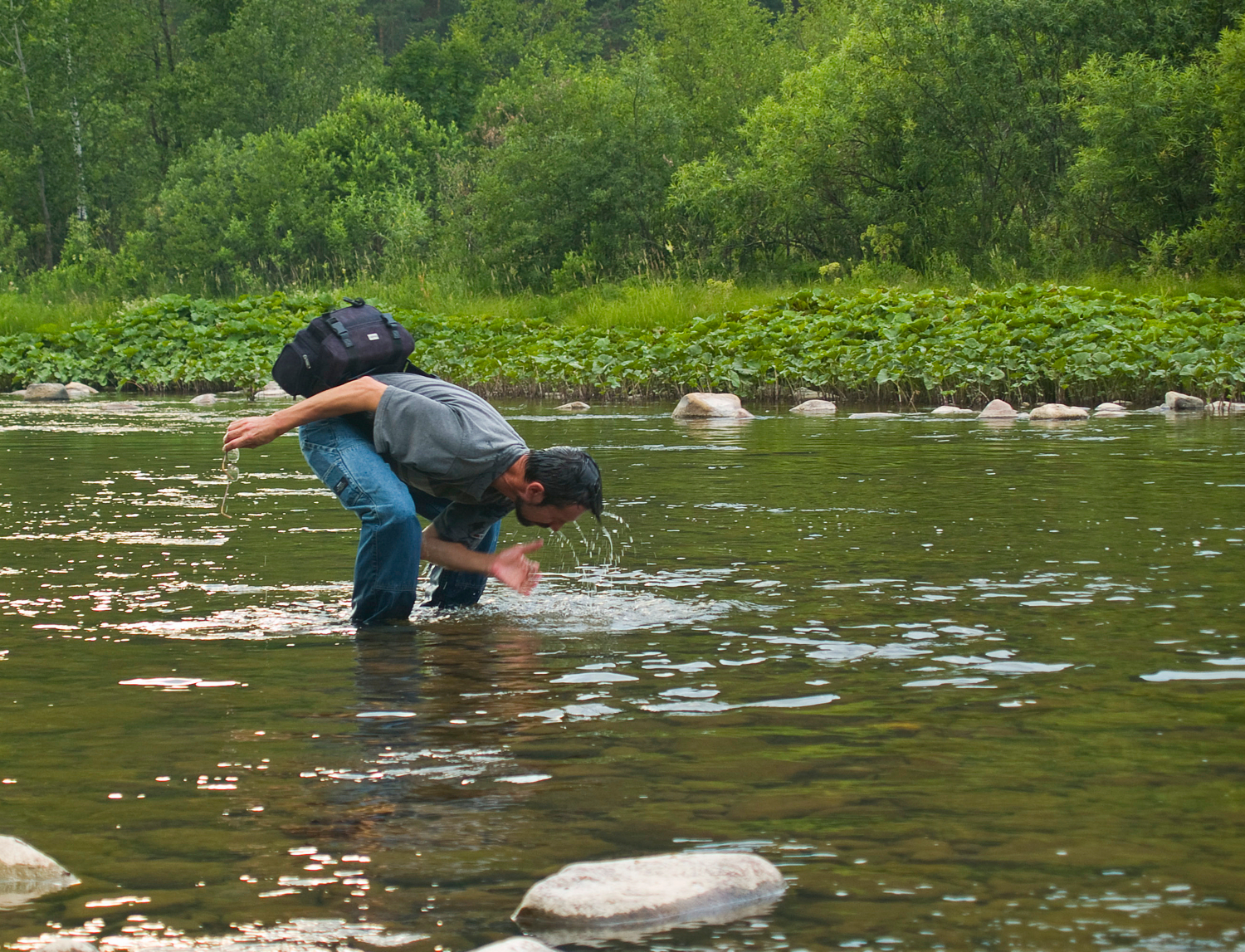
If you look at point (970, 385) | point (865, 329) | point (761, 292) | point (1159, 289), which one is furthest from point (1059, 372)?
point (761, 292)

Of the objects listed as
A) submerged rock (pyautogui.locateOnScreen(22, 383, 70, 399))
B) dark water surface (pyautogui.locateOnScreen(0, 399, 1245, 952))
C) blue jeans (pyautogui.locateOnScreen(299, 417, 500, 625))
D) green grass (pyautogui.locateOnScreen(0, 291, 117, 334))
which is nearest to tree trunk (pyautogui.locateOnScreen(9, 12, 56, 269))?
green grass (pyautogui.locateOnScreen(0, 291, 117, 334))

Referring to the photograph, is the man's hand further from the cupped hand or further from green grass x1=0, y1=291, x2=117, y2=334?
green grass x1=0, y1=291, x2=117, y2=334

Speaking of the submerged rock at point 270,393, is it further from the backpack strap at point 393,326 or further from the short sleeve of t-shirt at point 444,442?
the short sleeve of t-shirt at point 444,442

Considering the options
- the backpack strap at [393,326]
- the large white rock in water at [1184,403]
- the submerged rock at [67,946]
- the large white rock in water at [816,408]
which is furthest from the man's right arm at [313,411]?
the large white rock in water at [1184,403]

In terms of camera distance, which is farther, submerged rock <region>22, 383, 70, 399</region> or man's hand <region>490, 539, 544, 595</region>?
submerged rock <region>22, 383, 70, 399</region>

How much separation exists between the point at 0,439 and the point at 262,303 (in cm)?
1180

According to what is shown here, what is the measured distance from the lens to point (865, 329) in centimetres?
1912

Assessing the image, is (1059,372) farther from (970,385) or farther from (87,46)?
(87,46)

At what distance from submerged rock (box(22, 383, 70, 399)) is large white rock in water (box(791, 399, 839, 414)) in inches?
460

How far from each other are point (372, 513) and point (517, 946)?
331cm

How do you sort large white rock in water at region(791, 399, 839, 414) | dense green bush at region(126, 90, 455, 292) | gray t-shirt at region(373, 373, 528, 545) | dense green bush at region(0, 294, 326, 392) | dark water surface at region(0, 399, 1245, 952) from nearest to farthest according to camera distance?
1. dark water surface at region(0, 399, 1245, 952)
2. gray t-shirt at region(373, 373, 528, 545)
3. large white rock in water at region(791, 399, 839, 414)
4. dense green bush at region(0, 294, 326, 392)
5. dense green bush at region(126, 90, 455, 292)

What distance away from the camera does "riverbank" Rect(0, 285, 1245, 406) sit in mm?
16969

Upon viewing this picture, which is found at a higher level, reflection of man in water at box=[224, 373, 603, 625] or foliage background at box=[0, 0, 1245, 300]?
foliage background at box=[0, 0, 1245, 300]

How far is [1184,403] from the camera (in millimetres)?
16297
